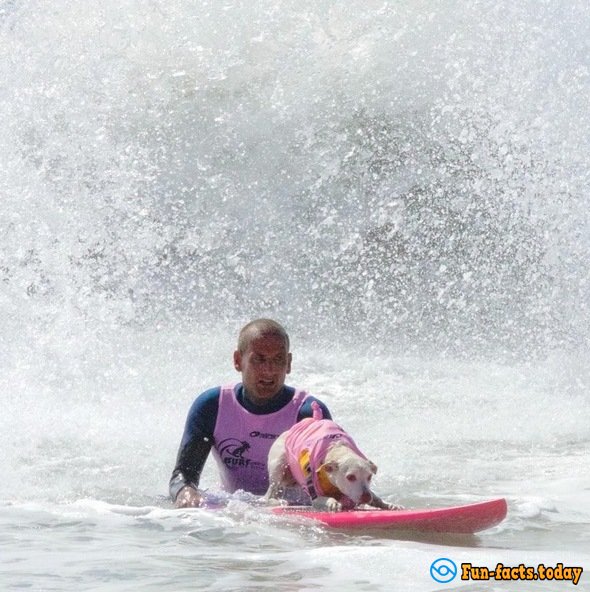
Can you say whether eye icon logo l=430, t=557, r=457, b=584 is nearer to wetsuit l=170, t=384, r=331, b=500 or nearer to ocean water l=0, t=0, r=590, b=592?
ocean water l=0, t=0, r=590, b=592

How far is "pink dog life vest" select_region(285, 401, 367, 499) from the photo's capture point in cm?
421

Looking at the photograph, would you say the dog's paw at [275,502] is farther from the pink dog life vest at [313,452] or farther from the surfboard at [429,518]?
the surfboard at [429,518]

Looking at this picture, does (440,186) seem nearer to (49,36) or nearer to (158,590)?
(49,36)

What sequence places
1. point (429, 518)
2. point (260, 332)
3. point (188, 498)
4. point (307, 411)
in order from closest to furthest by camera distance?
point (429, 518) → point (188, 498) → point (260, 332) → point (307, 411)

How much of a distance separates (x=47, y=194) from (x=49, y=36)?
6.94ft

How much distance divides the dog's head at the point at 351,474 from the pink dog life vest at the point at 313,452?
0.12ft

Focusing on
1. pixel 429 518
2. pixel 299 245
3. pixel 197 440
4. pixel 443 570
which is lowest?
pixel 443 570

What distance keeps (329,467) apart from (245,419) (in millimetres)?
789

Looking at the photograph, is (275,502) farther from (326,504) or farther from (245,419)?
(245,419)

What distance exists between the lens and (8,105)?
12.1m

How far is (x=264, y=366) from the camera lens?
4.77 metres

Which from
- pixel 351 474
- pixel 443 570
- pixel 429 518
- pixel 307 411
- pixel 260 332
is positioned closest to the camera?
pixel 443 570

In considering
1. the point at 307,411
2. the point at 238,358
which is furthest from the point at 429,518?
the point at 238,358

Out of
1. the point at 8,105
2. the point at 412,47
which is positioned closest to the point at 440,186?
the point at 412,47
